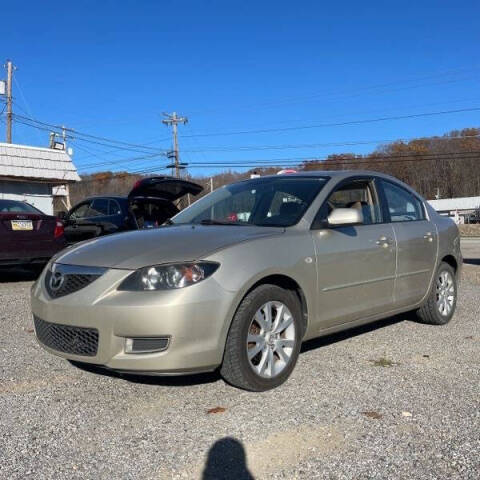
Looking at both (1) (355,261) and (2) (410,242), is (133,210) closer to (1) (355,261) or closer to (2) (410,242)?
(2) (410,242)

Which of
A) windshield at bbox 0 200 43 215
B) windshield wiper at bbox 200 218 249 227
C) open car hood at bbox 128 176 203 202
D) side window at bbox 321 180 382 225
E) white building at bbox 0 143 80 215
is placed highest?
white building at bbox 0 143 80 215

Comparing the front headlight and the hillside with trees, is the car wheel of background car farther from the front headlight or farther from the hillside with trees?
the hillside with trees

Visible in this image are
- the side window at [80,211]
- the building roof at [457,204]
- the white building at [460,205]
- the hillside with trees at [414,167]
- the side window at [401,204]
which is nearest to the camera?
the side window at [401,204]

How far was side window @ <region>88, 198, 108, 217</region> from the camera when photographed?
33.9 feet

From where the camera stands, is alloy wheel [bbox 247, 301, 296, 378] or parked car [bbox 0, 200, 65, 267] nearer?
alloy wheel [bbox 247, 301, 296, 378]

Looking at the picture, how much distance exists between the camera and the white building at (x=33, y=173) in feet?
62.3

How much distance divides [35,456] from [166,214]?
764 centimetres

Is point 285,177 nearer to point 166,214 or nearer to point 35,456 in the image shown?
point 35,456

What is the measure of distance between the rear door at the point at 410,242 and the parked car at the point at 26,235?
5943 millimetres

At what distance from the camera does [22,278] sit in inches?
417

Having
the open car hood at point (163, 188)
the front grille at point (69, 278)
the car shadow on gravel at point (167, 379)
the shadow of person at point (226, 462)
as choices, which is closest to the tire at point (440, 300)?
the car shadow on gravel at point (167, 379)

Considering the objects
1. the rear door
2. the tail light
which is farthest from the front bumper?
the tail light

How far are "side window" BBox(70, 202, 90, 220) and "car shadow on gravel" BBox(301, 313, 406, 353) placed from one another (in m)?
6.46

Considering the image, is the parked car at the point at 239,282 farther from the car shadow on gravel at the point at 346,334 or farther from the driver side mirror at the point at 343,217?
the car shadow on gravel at the point at 346,334
